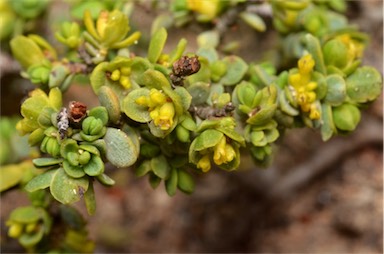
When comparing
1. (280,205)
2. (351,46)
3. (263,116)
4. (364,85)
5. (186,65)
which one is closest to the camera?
(186,65)

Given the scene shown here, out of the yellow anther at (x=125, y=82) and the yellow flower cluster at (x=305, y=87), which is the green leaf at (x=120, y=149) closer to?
the yellow anther at (x=125, y=82)

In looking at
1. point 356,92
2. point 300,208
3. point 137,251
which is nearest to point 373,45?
point 300,208

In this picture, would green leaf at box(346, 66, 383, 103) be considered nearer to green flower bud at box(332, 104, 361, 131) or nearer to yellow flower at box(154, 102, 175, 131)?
green flower bud at box(332, 104, 361, 131)

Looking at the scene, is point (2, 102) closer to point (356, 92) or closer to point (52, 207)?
→ point (52, 207)

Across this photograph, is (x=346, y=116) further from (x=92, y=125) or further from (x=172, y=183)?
(x=92, y=125)

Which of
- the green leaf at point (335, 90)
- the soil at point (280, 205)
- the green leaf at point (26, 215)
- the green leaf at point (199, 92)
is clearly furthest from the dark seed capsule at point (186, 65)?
the soil at point (280, 205)

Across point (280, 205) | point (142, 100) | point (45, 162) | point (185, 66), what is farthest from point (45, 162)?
point (280, 205)

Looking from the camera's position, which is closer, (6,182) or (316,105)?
(316,105)
